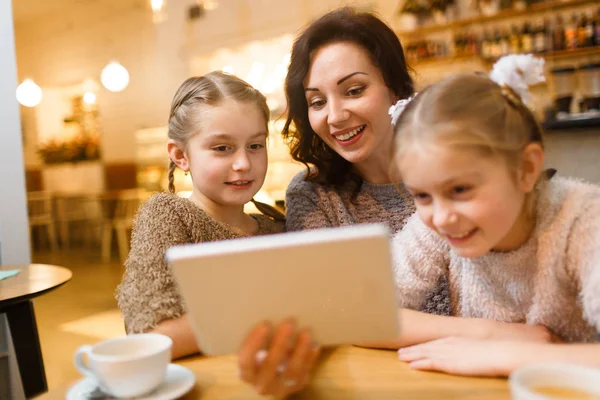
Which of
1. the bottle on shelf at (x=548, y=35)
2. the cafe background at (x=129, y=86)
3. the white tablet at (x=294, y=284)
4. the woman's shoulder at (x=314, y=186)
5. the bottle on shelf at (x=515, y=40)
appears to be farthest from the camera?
the bottle on shelf at (x=515, y=40)

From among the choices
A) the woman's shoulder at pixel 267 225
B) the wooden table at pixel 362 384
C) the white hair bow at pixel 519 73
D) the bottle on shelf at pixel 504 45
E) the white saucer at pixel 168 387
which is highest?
the bottle on shelf at pixel 504 45

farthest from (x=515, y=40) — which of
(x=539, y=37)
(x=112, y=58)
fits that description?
(x=112, y=58)

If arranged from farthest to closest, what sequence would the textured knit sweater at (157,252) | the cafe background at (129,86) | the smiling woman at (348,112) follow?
the cafe background at (129,86)
the smiling woman at (348,112)
the textured knit sweater at (157,252)

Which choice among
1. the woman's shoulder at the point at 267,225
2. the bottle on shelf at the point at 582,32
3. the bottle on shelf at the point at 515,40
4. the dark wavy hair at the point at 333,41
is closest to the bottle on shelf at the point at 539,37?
the bottle on shelf at the point at 515,40

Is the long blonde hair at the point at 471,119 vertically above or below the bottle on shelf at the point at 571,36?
below

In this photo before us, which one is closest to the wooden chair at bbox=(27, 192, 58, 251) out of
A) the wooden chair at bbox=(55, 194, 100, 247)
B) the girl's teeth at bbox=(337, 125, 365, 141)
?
the wooden chair at bbox=(55, 194, 100, 247)

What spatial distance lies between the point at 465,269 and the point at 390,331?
43 centimetres

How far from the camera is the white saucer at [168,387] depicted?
669 mm

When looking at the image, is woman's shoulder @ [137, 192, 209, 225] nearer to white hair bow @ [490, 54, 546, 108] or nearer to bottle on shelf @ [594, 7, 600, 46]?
white hair bow @ [490, 54, 546, 108]

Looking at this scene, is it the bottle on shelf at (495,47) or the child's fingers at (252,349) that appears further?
the bottle on shelf at (495,47)

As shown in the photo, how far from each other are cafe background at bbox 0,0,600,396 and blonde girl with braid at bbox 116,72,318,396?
201 cm

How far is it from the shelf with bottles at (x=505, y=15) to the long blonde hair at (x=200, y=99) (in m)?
3.14

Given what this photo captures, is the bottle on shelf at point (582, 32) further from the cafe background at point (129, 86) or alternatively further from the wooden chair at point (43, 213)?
the wooden chair at point (43, 213)

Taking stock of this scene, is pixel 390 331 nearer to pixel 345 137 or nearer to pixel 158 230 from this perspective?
pixel 158 230
